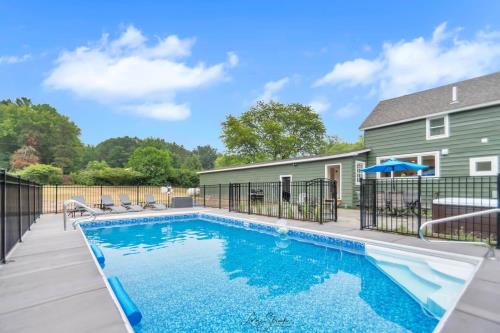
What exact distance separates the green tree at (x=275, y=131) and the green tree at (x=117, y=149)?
1333 inches

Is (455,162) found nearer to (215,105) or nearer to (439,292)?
(439,292)

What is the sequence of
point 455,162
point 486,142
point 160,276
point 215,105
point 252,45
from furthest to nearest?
point 215,105
point 252,45
point 455,162
point 486,142
point 160,276

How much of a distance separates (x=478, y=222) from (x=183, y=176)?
2749cm

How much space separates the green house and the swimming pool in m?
5.48

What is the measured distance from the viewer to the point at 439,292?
13.9ft

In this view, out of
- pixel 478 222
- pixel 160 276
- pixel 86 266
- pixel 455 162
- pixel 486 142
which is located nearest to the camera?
pixel 86 266

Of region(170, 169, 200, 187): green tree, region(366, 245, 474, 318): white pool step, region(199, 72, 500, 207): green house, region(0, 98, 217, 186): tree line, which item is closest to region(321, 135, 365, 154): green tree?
region(170, 169, 200, 187): green tree

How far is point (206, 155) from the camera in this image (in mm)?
69375

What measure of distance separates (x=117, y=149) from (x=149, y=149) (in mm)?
24339

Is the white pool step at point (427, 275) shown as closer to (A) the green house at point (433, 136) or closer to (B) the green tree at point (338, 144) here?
(A) the green house at point (433, 136)

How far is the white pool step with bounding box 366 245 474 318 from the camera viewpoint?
156 inches

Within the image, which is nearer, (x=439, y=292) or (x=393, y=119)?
(x=439, y=292)

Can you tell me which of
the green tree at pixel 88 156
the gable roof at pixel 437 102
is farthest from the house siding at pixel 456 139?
the green tree at pixel 88 156

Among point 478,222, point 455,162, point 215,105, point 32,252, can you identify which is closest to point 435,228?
point 478,222
